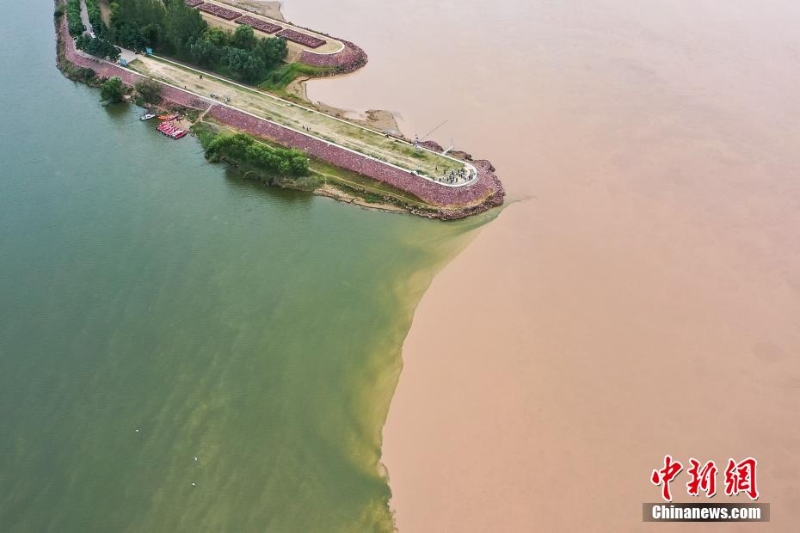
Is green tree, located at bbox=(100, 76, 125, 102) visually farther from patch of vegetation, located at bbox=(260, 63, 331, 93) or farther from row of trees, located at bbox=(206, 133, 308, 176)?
row of trees, located at bbox=(206, 133, 308, 176)

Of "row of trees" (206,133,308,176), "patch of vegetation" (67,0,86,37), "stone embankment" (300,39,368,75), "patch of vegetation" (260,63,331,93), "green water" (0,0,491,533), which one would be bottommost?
"green water" (0,0,491,533)

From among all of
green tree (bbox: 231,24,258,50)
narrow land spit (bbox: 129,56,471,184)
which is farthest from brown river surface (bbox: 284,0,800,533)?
green tree (bbox: 231,24,258,50)

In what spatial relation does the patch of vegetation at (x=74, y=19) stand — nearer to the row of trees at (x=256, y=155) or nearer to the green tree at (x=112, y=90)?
the green tree at (x=112, y=90)

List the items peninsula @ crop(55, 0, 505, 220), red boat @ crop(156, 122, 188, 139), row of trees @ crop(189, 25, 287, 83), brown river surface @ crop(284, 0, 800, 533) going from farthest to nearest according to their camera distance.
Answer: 1. row of trees @ crop(189, 25, 287, 83)
2. red boat @ crop(156, 122, 188, 139)
3. peninsula @ crop(55, 0, 505, 220)
4. brown river surface @ crop(284, 0, 800, 533)

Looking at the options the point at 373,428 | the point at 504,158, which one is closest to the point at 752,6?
the point at 504,158

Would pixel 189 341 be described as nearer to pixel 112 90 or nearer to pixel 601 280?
pixel 601 280
